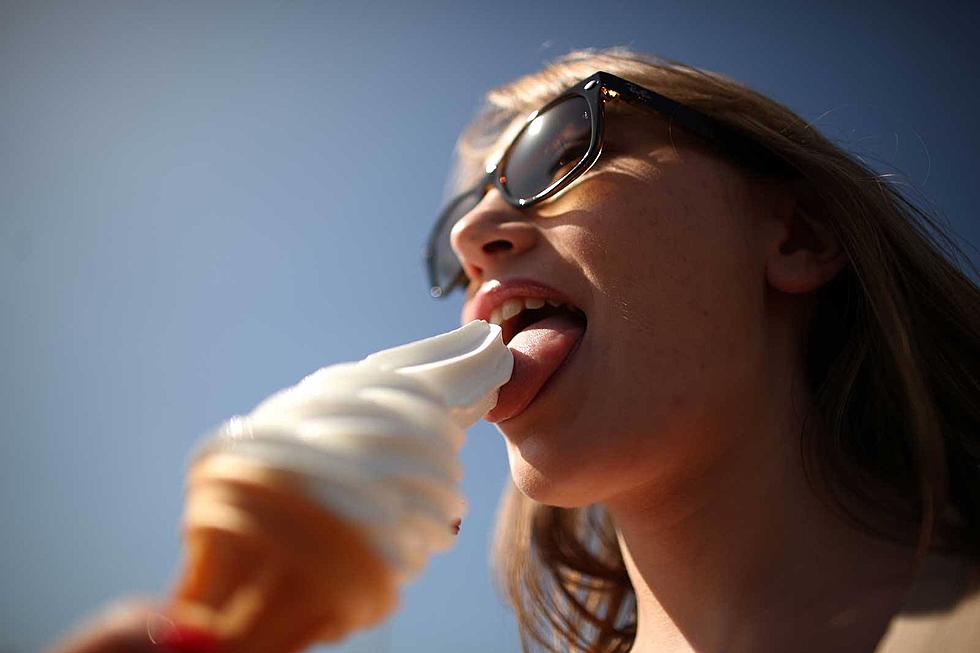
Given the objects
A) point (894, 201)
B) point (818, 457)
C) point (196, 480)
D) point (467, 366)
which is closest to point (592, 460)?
point (467, 366)

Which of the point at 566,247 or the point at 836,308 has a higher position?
the point at 566,247

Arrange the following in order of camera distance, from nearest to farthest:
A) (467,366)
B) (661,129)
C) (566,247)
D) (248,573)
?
(248,573) → (467,366) → (566,247) → (661,129)

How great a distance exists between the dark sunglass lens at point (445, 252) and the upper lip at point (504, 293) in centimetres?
71

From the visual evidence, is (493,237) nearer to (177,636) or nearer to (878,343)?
(878,343)

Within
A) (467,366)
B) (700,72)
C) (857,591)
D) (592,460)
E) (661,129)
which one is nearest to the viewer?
(467,366)

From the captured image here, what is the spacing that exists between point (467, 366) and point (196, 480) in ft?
2.54

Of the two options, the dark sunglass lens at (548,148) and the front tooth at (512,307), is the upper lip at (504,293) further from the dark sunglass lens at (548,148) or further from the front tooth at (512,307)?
the dark sunglass lens at (548,148)

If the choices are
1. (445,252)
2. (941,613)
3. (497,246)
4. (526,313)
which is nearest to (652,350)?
(526,313)

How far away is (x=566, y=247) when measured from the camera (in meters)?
2.21

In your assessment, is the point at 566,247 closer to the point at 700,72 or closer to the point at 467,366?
the point at 467,366

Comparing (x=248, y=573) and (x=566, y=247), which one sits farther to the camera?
(x=566, y=247)

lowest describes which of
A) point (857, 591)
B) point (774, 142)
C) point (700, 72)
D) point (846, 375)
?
point (857, 591)

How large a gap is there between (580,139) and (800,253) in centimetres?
81

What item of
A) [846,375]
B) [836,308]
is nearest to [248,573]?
[846,375]
